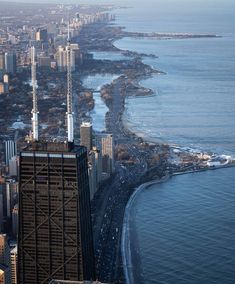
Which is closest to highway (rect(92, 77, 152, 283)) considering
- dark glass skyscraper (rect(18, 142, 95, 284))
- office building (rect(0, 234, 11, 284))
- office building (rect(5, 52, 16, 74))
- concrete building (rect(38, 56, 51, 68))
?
office building (rect(0, 234, 11, 284))

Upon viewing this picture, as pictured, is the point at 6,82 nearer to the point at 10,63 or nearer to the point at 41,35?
the point at 10,63

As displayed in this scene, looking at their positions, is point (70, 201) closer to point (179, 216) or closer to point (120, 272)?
point (120, 272)

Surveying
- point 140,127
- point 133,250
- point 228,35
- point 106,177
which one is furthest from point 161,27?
point 133,250

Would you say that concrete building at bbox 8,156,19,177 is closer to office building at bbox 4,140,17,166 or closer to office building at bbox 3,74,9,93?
office building at bbox 4,140,17,166

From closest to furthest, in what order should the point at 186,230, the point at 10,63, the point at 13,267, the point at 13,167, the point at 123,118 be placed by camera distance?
the point at 13,267
the point at 186,230
the point at 13,167
the point at 123,118
the point at 10,63

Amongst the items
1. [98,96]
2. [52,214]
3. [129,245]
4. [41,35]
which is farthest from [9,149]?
[41,35]
